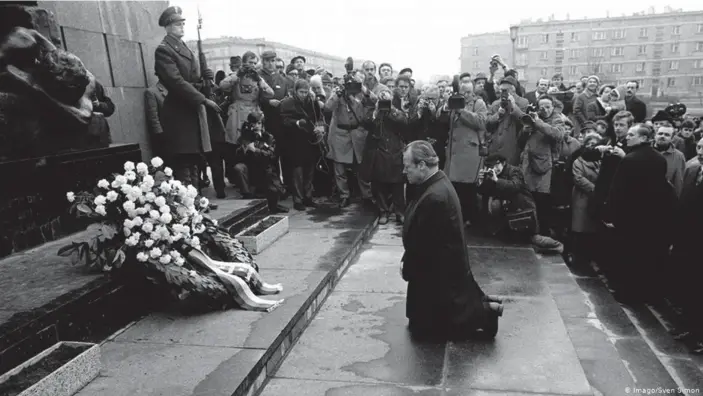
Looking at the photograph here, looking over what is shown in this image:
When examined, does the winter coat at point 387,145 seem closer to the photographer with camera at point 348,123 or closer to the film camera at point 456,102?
the photographer with camera at point 348,123

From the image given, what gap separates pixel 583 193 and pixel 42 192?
19.7ft

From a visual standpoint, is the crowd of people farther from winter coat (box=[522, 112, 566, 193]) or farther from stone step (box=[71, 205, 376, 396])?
stone step (box=[71, 205, 376, 396])

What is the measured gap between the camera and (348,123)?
8.02 meters

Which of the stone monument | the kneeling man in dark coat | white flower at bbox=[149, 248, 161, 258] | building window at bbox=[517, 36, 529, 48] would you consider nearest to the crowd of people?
the stone monument

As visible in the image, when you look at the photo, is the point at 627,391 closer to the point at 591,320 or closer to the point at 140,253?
the point at 591,320

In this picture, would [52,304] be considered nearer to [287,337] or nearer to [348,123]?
[287,337]

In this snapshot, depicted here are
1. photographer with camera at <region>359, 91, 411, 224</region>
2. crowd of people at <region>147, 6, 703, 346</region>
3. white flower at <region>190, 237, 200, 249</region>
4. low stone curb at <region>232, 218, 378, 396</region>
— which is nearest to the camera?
low stone curb at <region>232, 218, 378, 396</region>

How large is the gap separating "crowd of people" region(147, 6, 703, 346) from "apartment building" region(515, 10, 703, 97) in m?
62.4

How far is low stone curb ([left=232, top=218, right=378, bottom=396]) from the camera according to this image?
130 inches

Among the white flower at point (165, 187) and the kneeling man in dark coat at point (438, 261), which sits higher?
the white flower at point (165, 187)

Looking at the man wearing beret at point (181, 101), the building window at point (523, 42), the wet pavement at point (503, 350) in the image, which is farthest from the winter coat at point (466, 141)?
the building window at point (523, 42)

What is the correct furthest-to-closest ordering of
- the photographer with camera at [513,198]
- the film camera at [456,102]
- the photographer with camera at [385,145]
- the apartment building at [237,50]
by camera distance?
the apartment building at [237,50] → the photographer with camera at [385,145] → the film camera at [456,102] → the photographer with camera at [513,198]

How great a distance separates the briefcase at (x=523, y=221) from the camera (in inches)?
272

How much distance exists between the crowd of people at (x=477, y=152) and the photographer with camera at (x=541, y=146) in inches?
0.7
